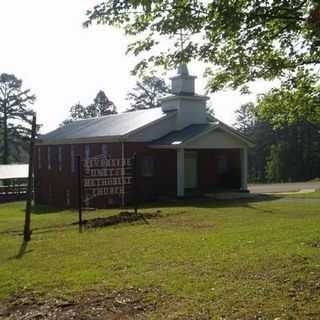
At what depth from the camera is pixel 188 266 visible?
389 inches

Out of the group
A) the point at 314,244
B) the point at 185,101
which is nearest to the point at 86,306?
the point at 314,244

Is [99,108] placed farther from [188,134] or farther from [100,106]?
[188,134]

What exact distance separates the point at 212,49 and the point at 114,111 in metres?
77.6

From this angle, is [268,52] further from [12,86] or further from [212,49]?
[12,86]

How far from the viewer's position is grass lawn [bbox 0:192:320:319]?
737cm

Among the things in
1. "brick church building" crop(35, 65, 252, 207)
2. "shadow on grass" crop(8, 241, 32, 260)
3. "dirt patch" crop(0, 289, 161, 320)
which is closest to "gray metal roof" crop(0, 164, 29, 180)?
"brick church building" crop(35, 65, 252, 207)

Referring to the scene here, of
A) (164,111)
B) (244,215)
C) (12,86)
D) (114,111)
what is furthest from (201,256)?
(114,111)

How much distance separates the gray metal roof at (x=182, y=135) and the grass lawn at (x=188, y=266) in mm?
14107

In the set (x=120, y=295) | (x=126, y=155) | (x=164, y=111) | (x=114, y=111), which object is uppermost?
(x=114, y=111)

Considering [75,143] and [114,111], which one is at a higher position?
[114,111]

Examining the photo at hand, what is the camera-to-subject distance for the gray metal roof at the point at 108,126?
32812 millimetres

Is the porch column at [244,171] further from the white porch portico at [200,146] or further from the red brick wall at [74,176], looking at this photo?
the red brick wall at [74,176]

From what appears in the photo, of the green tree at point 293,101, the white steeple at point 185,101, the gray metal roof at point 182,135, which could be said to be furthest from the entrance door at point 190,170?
the green tree at point 293,101

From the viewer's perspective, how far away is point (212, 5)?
764 cm
